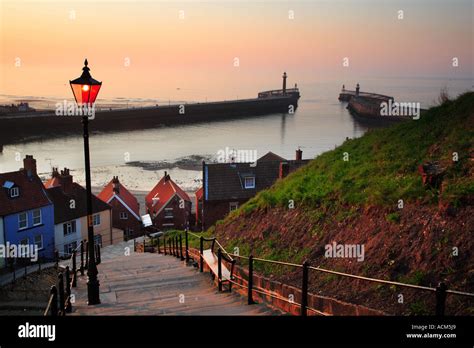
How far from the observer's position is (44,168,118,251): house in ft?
110

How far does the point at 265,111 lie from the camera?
4624 inches

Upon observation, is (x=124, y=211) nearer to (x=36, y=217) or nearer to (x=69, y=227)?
(x=69, y=227)

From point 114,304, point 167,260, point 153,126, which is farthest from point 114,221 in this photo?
point 153,126

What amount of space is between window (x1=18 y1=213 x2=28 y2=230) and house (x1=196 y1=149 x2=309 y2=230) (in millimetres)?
11022

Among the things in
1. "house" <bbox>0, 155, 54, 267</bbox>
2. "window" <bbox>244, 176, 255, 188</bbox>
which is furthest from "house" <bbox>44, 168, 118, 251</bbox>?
"window" <bbox>244, 176, 255, 188</bbox>

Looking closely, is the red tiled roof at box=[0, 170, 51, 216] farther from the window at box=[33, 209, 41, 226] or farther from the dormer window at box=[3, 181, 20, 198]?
the window at box=[33, 209, 41, 226]

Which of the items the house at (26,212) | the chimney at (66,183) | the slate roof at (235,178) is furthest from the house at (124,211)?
the slate roof at (235,178)

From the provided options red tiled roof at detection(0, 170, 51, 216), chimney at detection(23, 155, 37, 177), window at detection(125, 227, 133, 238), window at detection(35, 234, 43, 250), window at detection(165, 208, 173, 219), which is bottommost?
window at detection(125, 227, 133, 238)

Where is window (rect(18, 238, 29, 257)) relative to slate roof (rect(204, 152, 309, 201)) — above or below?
below

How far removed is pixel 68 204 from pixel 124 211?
16.8 ft

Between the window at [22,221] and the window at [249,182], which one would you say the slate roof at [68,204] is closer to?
the window at [22,221]

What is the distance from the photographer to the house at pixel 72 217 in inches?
1319

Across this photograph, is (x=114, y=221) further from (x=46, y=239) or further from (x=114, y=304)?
(x=114, y=304)
